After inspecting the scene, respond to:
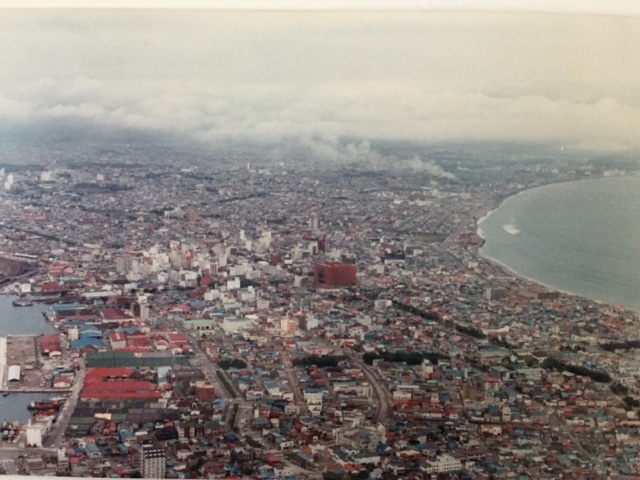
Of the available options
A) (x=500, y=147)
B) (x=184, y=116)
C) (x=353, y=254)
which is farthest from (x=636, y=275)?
(x=184, y=116)

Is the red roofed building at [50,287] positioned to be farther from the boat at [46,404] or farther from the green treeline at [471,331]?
the green treeline at [471,331]

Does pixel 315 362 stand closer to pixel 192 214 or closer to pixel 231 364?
pixel 231 364

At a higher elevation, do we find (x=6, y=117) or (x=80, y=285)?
(x=6, y=117)

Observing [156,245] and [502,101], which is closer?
[502,101]

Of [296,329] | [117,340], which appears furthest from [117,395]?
[296,329]

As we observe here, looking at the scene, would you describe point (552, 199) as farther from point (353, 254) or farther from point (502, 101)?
point (353, 254)

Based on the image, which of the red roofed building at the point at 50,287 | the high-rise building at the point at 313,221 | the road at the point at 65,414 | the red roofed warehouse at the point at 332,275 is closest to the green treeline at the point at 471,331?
the red roofed warehouse at the point at 332,275

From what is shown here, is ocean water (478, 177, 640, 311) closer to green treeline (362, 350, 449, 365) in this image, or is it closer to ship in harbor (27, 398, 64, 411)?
green treeline (362, 350, 449, 365)
